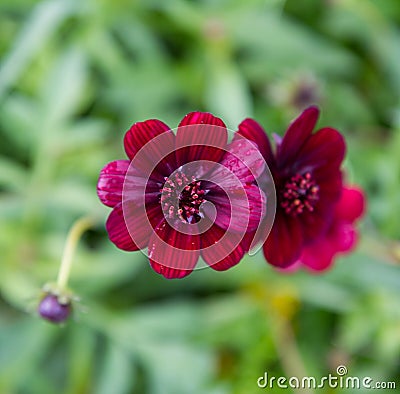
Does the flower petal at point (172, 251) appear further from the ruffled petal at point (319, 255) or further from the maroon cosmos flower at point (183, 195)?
the ruffled petal at point (319, 255)

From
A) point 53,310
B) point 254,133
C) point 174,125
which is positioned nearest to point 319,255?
point 254,133

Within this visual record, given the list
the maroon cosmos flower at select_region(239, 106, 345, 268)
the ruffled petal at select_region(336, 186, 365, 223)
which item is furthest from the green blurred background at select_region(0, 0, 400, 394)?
the maroon cosmos flower at select_region(239, 106, 345, 268)

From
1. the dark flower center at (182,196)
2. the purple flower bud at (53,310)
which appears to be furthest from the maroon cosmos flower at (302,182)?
the purple flower bud at (53,310)

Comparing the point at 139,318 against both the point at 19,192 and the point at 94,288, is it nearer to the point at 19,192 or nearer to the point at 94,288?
the point at 94,288

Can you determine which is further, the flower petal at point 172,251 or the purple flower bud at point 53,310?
the purple flower bud at point 53,310

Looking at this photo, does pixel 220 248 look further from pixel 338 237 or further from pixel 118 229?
pixel 338 237

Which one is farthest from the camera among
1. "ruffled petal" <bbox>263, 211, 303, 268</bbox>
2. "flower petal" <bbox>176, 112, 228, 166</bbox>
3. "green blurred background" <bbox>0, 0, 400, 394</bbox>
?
"green blurred background" <bbox>0, 0, 400, 394</bbox>

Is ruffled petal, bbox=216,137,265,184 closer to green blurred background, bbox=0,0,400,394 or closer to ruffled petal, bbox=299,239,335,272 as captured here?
ruffled petal, bbox=299,239,335,272
